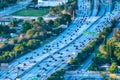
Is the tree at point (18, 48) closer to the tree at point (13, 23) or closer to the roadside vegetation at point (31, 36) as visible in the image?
the roadside vegetation at point (31, 36)

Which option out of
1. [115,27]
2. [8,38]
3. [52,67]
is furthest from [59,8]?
[52,67]

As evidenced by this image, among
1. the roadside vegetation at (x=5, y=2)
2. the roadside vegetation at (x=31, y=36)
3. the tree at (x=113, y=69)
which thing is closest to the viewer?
the tree at (x=113, y=69)

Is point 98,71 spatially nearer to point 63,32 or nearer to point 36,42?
point 36,42

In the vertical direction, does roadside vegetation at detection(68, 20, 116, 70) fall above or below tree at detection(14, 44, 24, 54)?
below

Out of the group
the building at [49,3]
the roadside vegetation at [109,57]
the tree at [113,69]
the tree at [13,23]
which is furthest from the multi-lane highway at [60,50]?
the building at [49,3]

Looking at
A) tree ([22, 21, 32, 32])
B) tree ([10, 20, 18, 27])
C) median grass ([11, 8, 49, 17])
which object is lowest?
median grass ([11, 8, 49, 17])

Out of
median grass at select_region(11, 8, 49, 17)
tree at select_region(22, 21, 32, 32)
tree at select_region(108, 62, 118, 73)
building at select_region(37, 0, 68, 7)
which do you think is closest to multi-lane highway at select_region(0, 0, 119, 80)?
tree at select_region(22, 21, 32, 32)

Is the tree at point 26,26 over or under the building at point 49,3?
over

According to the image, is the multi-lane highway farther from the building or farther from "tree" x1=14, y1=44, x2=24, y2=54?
the building

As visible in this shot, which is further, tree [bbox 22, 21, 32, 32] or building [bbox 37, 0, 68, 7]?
building [bbox 37, 0, 68, 7]
